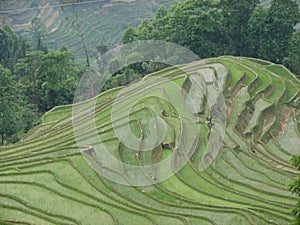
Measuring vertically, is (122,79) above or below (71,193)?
below

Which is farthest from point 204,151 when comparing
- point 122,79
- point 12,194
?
point 122,79

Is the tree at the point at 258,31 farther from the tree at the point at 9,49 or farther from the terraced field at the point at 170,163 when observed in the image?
the tree at the point at 9,49

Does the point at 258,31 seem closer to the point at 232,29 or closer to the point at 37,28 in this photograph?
the point at 232,29

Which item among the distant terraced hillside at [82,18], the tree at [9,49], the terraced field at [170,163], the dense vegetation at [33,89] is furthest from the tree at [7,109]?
the distant terraced hillside at [82,18]

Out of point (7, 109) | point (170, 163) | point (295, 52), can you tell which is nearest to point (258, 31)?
point (295, 52)

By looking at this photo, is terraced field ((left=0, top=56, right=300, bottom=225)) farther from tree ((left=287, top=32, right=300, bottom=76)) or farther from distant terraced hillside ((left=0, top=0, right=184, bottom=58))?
distant terraced hillside ((left=0, top=0, right=184, bottom=58))

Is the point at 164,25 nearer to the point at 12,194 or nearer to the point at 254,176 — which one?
the point at 254,176
